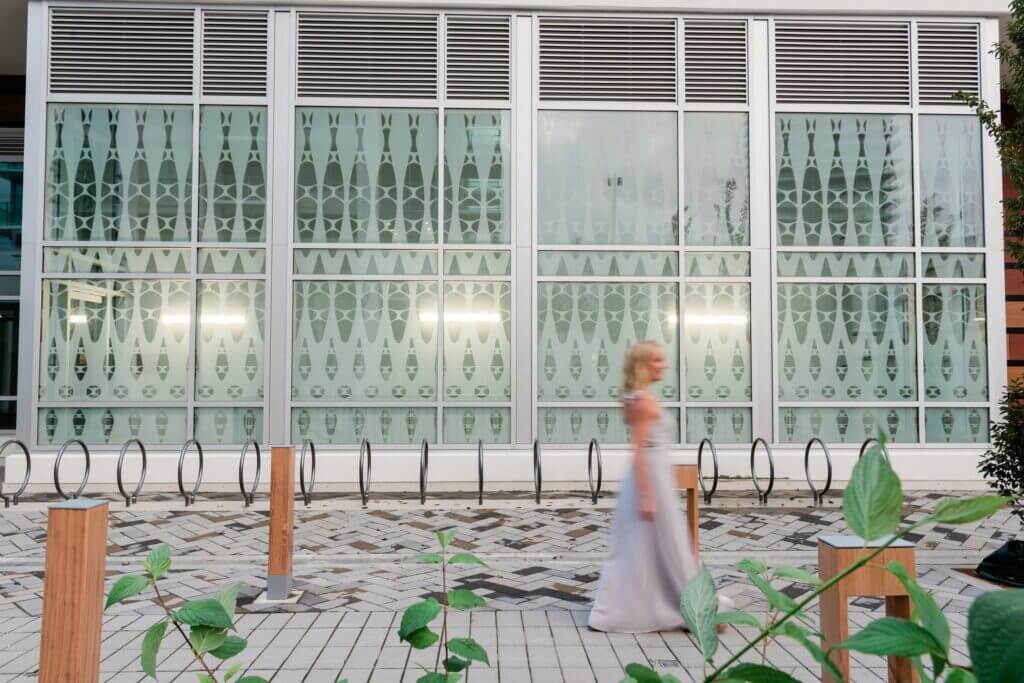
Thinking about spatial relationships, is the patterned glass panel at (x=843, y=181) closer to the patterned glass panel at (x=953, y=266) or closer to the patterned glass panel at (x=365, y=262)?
the patterned glass panel at (x=953, y=266)

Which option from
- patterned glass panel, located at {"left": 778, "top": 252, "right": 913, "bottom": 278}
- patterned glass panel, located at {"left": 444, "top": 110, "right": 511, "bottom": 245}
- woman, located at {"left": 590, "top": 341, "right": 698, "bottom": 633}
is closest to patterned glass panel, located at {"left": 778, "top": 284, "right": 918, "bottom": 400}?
patterned glass panel, located at {"left": 778, "top": 252, "right": 913, "bottom": 278}

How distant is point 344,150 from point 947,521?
1041cm

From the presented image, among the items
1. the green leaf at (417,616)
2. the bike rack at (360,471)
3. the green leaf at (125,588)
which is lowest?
the bike rack at (360,471)

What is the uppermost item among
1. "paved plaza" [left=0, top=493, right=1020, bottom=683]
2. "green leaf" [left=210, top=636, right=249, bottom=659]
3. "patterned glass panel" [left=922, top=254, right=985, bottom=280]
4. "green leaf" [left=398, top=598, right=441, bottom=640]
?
"patterned glass panel" [left=922, top=254, right=985, bottom=280]

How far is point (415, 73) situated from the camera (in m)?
10.1

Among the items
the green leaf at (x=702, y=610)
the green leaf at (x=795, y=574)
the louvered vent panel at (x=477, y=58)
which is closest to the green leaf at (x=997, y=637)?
the green leaf at (x=702, y=610)

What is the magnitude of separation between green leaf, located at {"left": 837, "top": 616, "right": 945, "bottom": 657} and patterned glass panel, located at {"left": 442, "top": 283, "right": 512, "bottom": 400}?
30.8 feet

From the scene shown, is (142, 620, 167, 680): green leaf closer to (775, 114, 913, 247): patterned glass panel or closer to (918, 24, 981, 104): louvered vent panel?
(775, 114, 913, 247): patterned glass panel

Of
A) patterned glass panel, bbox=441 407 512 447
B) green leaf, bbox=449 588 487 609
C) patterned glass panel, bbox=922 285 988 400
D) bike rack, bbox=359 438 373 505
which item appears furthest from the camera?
patterned glass panel, bbox=922 285 988 400

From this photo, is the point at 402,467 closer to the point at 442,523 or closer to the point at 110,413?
the point at 442,523

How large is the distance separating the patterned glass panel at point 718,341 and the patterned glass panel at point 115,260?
7569 millimetres

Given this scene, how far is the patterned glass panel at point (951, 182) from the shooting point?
33.4 ft

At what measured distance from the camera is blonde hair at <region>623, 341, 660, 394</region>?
4.38m

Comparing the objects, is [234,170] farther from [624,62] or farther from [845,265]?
[845,265]
